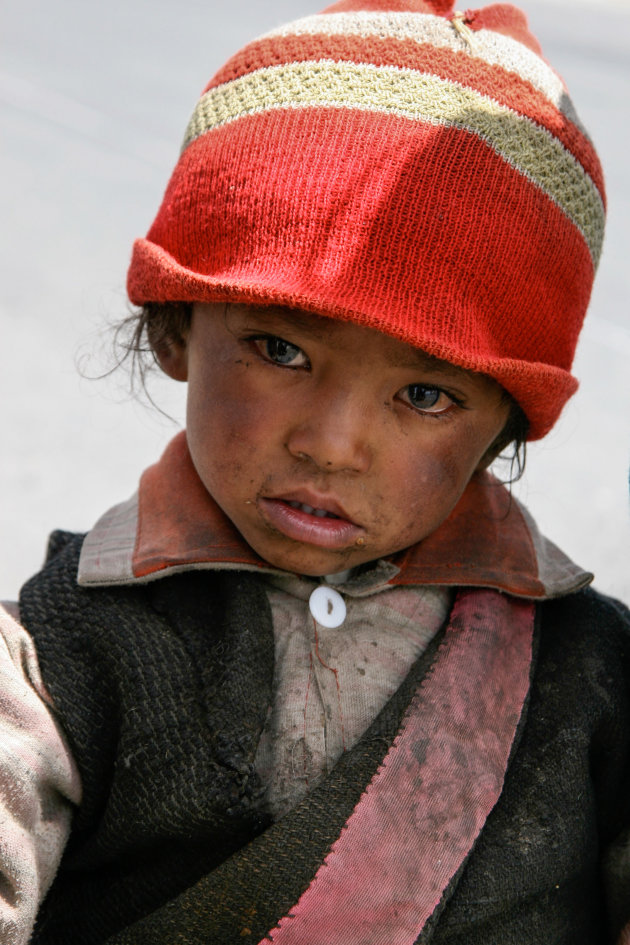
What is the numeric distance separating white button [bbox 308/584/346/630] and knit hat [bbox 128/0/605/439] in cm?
27

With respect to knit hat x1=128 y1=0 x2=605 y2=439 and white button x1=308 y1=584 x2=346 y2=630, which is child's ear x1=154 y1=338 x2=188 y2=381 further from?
white button x1=308 y1=584 x2=346 y2=630

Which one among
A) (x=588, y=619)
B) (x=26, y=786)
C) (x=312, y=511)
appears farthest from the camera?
(x=588, y=619)

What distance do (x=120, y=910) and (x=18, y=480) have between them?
0.95m

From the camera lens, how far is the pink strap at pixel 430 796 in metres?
0.84

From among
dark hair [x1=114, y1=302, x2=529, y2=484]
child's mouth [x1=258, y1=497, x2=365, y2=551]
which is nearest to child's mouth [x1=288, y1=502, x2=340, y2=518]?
child's mouth [x1=258, y1=497, x2=365, y2=551]

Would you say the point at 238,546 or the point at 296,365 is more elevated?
the point at 296,365

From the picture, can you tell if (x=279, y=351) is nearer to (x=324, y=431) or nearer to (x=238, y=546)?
(x=324, y=431)

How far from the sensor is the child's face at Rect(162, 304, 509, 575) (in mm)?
908

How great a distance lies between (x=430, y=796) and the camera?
3.00 ft

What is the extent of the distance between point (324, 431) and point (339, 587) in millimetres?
215

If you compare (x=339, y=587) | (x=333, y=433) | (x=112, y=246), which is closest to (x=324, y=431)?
(x=333, y=433)

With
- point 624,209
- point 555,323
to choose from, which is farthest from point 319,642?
point 624,209

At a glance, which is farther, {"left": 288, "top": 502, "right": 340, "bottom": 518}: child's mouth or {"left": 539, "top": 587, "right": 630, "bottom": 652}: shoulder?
{"left": 539, "top": 587, "right": 630, "bottom": 652}: shoulder

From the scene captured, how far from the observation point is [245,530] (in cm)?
100
